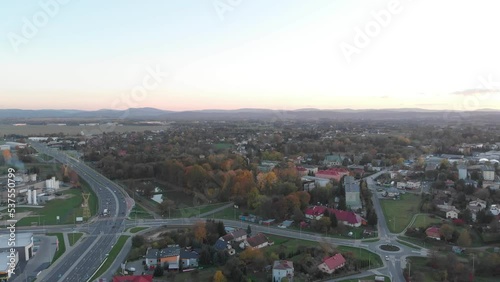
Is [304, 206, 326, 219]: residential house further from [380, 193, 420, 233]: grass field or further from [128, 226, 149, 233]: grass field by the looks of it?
[128, 226, 149, 233]: grass field

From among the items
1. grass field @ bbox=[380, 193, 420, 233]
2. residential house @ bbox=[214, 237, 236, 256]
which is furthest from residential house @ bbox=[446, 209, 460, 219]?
residential house @ bbox=[214, 237, 236, 256]

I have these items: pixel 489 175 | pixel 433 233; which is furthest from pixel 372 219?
pixel 489 175


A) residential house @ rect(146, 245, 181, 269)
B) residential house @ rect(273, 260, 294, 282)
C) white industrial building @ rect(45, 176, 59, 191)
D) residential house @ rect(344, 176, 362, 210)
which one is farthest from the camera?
white industrial building @ rect(45, 176, 59, 191)

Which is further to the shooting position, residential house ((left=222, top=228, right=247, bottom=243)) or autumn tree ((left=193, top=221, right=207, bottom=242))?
autumn tree ((left=193, top=221, right=207, bottom=242))

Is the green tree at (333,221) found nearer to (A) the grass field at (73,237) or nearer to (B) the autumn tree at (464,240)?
(B) the autumn tree at (464,240)

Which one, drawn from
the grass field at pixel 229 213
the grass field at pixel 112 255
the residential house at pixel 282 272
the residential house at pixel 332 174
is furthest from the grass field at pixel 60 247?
the residential house at pixel 332 174

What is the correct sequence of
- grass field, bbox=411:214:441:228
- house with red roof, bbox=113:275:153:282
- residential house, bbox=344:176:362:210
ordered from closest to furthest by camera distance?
1. house with red roof, bbox=113:275:153:282
2. grass field, bbox=411:214:441:228
3. residential house, bbox=344:176:362:210
